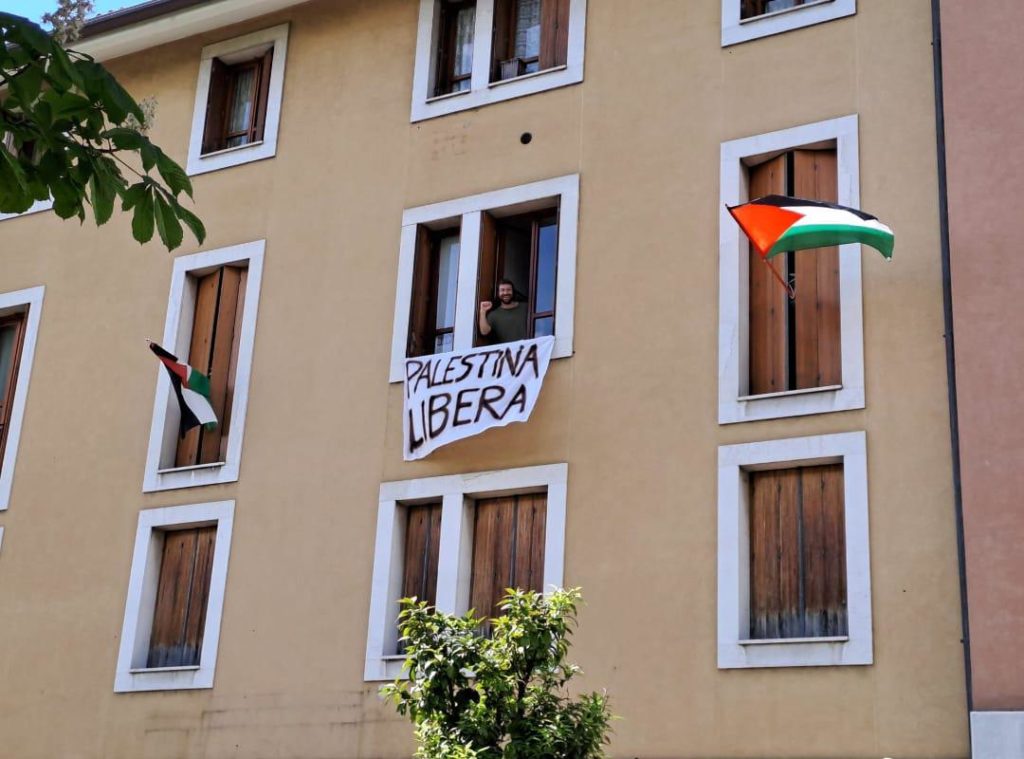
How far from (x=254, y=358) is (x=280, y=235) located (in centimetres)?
162

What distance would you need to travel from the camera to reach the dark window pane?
17828mm

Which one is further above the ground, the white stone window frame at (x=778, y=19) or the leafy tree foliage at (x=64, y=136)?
the white stone window frame at (x=778, y=19)

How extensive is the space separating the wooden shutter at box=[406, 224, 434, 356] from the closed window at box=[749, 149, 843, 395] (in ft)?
13.1

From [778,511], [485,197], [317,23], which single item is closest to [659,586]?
[778,511]

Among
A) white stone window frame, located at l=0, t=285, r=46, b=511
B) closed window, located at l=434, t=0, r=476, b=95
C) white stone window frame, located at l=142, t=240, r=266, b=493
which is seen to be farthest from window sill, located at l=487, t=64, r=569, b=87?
white stone window frame, located at l=0, t=285, r=46, b=511

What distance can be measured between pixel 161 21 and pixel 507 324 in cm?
707

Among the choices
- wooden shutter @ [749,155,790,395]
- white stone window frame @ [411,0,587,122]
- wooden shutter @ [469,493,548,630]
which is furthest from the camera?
white stone window frame @ [411,0,587,122]

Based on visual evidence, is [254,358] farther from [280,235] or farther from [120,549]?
[120,549]

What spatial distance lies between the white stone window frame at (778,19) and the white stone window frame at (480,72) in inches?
70.4

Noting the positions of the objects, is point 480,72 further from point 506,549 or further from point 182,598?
point 182,598

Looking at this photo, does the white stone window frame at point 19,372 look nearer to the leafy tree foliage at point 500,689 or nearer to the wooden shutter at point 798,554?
the leafy tree foliage at point 500,689

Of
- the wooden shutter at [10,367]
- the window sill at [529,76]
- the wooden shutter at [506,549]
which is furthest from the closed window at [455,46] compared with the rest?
the wooden shutter at [10,367]

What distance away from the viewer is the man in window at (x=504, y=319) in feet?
57.9

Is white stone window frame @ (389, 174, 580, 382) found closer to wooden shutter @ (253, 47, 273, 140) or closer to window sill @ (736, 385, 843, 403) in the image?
window sill @ (736, 385, 843, 403)
